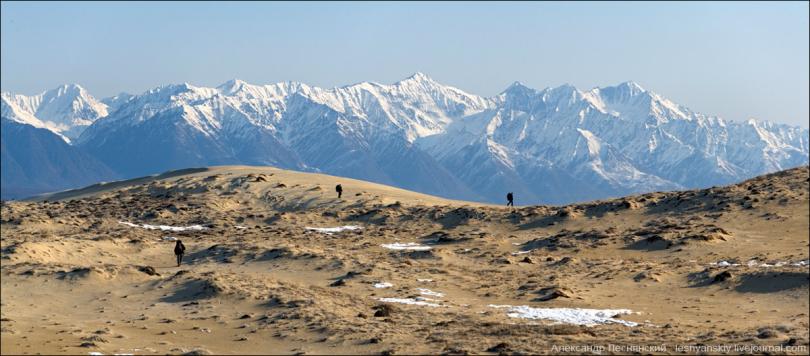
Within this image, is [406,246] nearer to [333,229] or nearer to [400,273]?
[333,229]

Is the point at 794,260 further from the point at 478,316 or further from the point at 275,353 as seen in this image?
the point at 275,353

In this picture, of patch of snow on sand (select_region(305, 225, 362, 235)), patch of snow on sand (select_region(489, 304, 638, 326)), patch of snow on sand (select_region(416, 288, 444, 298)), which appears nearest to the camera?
patch of snow on sand (select_region(489, 304, 638, 326))

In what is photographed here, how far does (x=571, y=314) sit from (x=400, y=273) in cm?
1402

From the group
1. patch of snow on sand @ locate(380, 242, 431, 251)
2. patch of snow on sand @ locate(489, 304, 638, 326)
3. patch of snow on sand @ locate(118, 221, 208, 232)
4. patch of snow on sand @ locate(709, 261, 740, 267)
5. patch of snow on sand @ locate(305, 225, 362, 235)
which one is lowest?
patch of snow on sand @ locate(489, 304, 638, 326)

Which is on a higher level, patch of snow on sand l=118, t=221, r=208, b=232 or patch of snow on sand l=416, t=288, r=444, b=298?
patch of snow on sand l=118, t=221, r=208, b=232

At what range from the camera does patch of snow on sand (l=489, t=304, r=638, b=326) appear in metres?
39.5

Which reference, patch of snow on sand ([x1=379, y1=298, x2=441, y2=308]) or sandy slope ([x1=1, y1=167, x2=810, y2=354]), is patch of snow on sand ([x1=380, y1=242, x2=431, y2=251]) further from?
patch of snow on sand ([x1=379, y1=298, x2=441, y2=308])

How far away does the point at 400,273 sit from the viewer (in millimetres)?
53312

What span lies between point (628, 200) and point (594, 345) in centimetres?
4480

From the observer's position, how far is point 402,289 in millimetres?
48562

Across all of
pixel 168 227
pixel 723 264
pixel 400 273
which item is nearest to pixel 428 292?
pixel 400 273

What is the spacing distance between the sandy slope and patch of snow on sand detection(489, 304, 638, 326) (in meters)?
0.52

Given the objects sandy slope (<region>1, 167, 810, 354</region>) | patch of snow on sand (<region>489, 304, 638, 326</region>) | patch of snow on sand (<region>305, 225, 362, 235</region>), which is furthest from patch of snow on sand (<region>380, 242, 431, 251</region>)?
patch of snow on sand (<region>489, 304, 638, 326</region>)

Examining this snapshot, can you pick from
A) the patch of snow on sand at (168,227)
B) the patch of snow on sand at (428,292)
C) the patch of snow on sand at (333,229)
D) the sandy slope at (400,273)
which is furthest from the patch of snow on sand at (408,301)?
the patch of snow on sand at (168,227)
